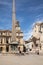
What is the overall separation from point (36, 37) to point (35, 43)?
225cm

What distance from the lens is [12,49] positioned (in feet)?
112

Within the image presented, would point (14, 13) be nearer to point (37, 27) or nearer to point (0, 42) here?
point (0, 42)

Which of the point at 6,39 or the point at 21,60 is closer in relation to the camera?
the point at 21,60

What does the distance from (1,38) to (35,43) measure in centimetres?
1287

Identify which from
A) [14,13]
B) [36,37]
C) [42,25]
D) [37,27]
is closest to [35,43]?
[36,37]

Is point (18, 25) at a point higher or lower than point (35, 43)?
higher

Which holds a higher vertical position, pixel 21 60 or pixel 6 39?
pixel 6 39

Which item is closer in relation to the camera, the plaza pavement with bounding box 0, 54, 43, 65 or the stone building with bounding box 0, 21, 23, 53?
the plaza pavement with bounding box 0, 54, 43, 65

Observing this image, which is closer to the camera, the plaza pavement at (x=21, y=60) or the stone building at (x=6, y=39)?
the plaza pavement at (x=21, y=60)

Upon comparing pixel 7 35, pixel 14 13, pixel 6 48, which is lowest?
pixel 6 48

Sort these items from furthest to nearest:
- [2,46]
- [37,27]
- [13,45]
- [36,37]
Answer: [37,27]
[2,46]
[36,37]
[13,45]

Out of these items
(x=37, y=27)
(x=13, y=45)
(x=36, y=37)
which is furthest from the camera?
(x=37, y=27)

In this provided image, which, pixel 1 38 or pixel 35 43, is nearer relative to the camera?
pixel 35 43

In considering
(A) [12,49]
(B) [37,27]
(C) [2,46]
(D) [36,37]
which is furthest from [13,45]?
(B) [37,27]
